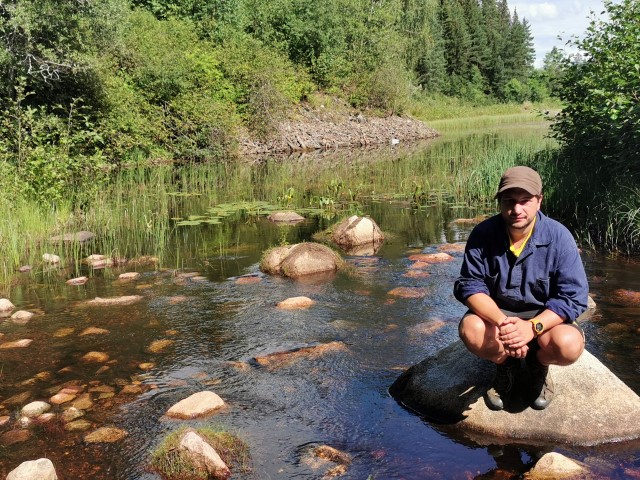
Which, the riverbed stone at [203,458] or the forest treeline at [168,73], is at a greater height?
the forest treeline at [168,73]

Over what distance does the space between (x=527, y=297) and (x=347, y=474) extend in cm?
178

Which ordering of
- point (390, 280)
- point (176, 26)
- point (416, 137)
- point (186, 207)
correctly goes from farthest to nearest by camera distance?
1. point (416, 137)
2. point (176, 26)
3. point (186, 207)
4. point (390, 280)

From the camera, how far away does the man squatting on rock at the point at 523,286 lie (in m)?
4.14

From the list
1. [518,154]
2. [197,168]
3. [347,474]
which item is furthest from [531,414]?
[197,168]

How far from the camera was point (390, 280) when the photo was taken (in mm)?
9227

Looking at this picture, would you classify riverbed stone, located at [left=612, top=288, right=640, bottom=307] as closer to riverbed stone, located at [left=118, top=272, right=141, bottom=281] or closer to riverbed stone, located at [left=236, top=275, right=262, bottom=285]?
riverbed stone, located at [left=236, top=275, right=262, bottom=285]

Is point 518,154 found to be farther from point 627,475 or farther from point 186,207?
point 627,475

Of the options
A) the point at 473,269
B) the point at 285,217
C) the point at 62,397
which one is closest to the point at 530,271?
the point at 473,269

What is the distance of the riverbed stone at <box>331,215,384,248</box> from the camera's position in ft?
38.0

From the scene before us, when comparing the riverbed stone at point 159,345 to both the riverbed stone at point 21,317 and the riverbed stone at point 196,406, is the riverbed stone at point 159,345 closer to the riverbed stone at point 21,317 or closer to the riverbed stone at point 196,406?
the riverbed stone at point 196,406

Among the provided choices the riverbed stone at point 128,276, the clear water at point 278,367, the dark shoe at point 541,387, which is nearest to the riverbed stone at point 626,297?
the clear water at point 278,367

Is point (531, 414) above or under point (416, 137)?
under

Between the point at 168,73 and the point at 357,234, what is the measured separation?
17.3 metres

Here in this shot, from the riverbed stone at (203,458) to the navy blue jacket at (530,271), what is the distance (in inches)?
82.2
